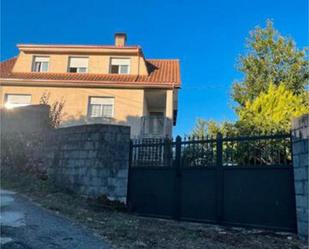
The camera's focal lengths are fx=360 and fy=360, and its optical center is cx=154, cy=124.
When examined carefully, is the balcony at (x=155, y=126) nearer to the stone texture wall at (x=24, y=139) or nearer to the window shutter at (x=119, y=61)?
the window shutter at (x=119, y=61)

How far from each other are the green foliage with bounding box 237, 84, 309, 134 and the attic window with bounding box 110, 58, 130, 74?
871cm

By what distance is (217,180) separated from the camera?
8664 millimetres

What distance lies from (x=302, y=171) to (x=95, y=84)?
1463 cm

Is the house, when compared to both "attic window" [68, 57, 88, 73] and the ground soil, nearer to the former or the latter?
"attic window" [68, 57, 88, 73]

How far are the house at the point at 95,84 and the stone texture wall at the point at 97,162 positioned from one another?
839 centimetres

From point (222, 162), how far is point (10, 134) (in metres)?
7.53

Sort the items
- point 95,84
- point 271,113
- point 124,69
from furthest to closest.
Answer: point 124,69
point 95,84
point 271,113

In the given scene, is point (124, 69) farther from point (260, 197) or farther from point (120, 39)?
point (260, 197)

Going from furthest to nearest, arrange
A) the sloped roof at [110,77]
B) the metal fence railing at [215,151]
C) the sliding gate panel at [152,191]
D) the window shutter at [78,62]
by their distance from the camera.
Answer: the window shutter at [78,62] → the sloped roof at [110,77] → the sliding gate panel at [152,191] → the metal fence railing at [215,151]

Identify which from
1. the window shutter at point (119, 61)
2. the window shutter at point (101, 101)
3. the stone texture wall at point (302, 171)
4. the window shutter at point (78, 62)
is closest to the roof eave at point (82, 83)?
the window shutter at point (101, 101)

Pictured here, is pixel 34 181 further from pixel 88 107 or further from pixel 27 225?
pixel 88 107

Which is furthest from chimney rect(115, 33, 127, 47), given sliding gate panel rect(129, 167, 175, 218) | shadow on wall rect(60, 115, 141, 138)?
sliding gate panel rect(129, 167, 175, 218)

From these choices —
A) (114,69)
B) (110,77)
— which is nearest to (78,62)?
(114,69)

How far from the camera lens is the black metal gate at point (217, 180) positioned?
7938 mm
